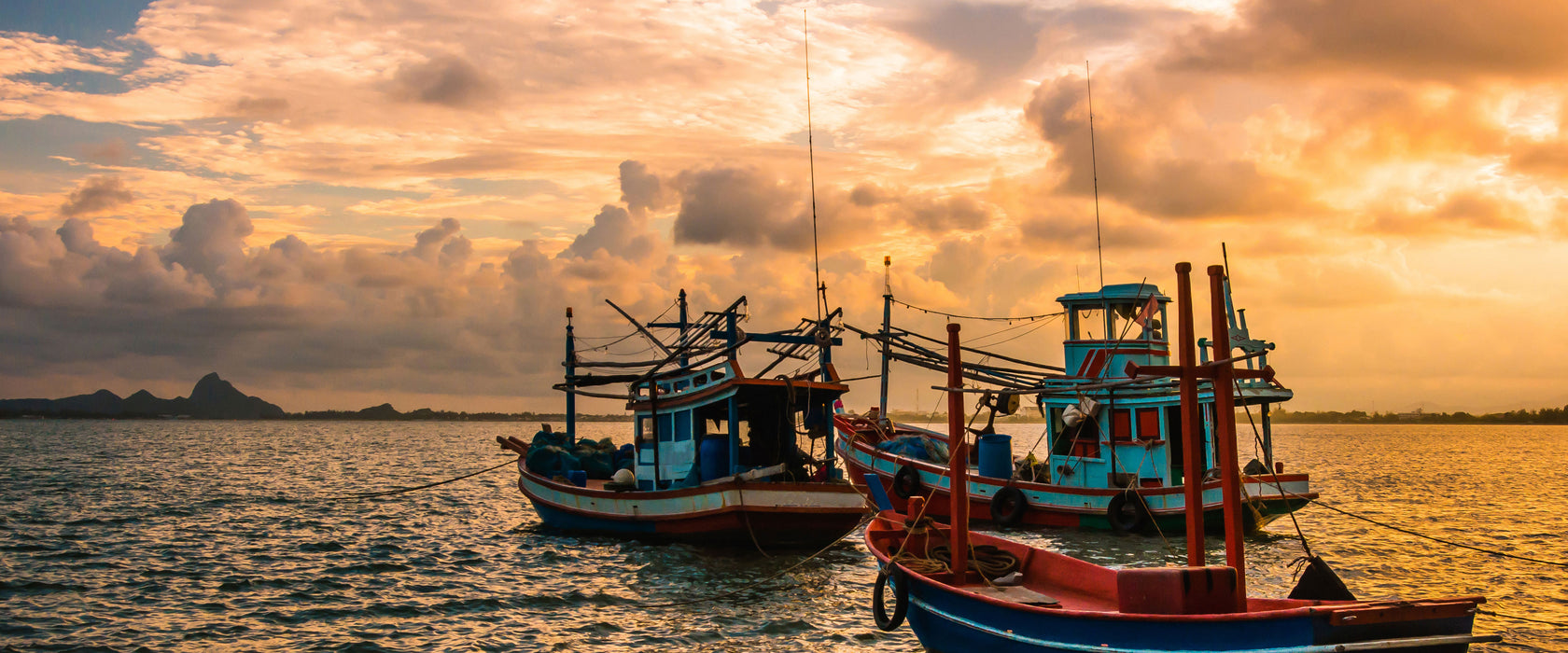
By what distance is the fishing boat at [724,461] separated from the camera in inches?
803

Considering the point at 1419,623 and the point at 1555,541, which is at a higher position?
the point at 1419,623

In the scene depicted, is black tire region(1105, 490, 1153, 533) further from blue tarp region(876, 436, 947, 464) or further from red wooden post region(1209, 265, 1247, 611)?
red wooden post region(1209, 265, 1247, 611)

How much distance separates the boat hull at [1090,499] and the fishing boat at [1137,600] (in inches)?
338

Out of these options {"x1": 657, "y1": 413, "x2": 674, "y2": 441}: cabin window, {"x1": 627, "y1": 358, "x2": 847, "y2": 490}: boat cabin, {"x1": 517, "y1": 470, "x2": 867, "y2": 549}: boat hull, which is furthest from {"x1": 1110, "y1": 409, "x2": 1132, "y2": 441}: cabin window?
{"x1": 657, "y1": 413, "x2": 674, "y2": 441}: cabin window

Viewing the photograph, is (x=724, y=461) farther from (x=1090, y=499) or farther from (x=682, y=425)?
(x=1090, y=499)

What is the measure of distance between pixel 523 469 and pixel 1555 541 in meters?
27.3

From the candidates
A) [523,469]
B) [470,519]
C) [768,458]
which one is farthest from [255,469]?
[768,458]

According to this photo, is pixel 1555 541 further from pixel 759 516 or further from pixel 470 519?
pixel 470 519

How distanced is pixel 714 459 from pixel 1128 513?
10.2 metres

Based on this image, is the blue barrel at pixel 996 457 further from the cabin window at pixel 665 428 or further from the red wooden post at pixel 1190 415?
the red wooden post at pixel 1190 415

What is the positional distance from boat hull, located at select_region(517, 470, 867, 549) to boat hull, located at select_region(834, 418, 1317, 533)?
9.79ft

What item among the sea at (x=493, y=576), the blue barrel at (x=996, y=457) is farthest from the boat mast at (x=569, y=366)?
the blue barrel at (x=996, y=457)

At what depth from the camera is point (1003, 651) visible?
36.8ft

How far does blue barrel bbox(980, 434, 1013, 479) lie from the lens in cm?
2702
